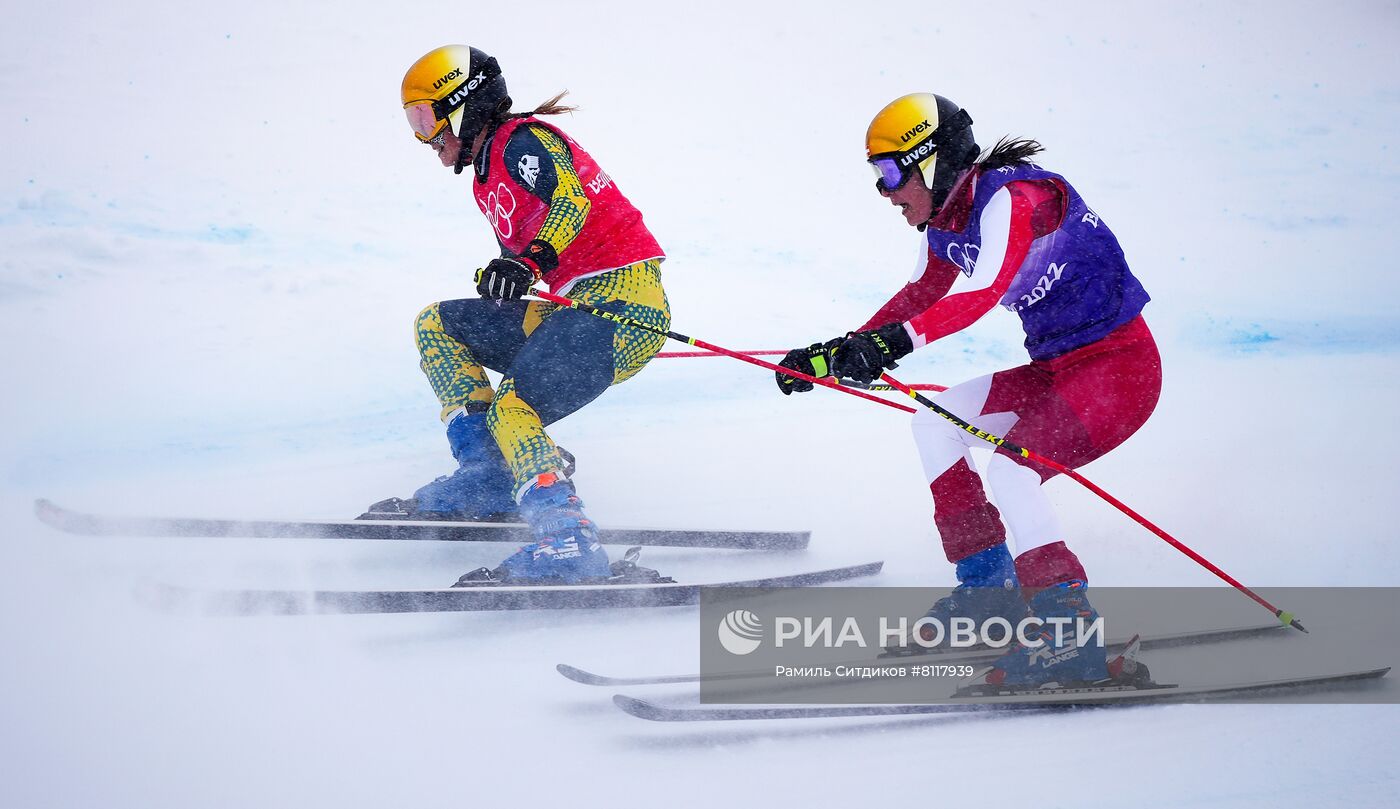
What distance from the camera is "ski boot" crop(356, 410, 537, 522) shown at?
158 inches

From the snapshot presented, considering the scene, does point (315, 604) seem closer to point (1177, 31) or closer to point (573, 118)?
point (573, 118)

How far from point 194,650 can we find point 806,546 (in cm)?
216

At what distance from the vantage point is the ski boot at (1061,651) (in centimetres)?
292

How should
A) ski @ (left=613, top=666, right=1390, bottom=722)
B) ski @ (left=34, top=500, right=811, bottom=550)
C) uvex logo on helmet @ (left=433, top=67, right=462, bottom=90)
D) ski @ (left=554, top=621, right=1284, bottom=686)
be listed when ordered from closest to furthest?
ski @ (left=613, top=666, right=1390, bottom=722)
ski @ (left=554, top=621, right=1284, bottom=686)
uvex logo on helmet @ (left=433, top=67, right=462, bottom=90)
ski @ (left=34, top=500, right=811, bottom=550)

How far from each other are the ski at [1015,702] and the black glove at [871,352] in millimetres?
862

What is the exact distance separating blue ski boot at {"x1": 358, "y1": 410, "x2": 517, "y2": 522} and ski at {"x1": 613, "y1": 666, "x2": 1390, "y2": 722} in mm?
1444

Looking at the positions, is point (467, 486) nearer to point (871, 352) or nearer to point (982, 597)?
point (871, 352)

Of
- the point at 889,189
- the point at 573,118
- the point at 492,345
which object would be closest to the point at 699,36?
the point at 573,118

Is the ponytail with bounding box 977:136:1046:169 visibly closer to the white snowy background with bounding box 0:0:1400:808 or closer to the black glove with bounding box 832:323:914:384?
the black glove with bounding box 832:323:914:384

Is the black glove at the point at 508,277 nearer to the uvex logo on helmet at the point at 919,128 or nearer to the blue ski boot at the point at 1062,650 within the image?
the uvex logo on helmet at the point at 919,128

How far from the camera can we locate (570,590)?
3455mm

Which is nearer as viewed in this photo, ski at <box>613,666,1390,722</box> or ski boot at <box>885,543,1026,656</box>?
ski at <box>613,666,1390,722</box>

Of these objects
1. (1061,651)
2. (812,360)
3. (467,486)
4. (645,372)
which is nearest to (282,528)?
(467,486)

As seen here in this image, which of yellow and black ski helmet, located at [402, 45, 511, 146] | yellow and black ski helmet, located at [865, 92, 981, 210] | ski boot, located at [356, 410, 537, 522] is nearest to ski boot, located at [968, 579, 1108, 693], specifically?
yellow and black ski helmet, located at [865, 92, 981, 210]
